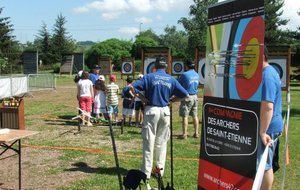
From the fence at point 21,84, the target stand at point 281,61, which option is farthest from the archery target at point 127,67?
the target stand at point 281,61

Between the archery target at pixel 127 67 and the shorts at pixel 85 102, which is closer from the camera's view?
the shorts at pixel 85 102

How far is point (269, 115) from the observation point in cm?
429

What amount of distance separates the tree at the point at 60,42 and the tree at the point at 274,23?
3159 centimetres

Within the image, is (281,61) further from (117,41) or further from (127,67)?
(117,41)

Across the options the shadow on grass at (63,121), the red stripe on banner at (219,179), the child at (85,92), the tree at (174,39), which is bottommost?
the shadow on grass at (63,121)

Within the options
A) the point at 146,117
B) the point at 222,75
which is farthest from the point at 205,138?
the point at 146,117

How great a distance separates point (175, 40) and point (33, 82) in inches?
3145

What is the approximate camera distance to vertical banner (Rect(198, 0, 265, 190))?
393 centimetres

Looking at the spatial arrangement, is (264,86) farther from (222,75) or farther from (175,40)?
(175,40)

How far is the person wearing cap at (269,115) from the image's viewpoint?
4229mm

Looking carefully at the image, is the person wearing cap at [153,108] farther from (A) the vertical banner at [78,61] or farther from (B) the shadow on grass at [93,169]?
(A) the vertical banner at [78,61]

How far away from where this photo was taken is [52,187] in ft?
23.0

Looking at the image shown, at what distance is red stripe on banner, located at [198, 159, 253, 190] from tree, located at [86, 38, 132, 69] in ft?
203

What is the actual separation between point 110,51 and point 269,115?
64968 millimetres
